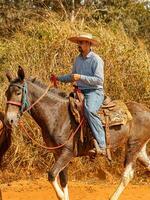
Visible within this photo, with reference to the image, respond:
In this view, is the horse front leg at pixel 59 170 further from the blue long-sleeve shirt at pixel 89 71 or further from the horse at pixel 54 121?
the blue long-sleeve shirt at pixel 89 71

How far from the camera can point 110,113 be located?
720cm

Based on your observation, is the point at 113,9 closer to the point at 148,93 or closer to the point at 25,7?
the point at 25,7

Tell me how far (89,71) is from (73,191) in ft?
10.1

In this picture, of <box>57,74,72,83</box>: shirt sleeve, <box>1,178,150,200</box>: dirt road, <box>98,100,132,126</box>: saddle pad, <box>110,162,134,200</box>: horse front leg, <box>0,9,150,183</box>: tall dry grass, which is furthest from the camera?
<box>0,9,150,183</box>: tall dry grass

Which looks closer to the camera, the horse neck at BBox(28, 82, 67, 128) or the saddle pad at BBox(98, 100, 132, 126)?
the horse neck at BBox(28, 82, 67, 128)

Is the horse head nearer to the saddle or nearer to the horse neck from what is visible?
the horse neck

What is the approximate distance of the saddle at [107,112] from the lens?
684cm

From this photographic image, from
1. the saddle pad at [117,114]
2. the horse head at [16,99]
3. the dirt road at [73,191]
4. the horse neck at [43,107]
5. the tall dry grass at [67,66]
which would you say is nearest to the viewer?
the horse head at [16,99]

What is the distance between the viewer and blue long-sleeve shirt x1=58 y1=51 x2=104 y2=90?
675cm

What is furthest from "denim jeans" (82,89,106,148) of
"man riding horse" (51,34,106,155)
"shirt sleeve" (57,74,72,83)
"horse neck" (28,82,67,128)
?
"horse neck" (28,82,67,128)

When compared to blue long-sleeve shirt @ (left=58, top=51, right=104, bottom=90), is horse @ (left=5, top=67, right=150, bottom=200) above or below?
below

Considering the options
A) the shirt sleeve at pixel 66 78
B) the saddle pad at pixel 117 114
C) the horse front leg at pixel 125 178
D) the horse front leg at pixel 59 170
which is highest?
the shirt sleeve at pixel 66 78

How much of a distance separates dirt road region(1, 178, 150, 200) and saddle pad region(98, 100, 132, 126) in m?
1.93

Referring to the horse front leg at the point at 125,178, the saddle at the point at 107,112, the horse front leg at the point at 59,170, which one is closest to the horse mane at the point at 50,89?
the saddle at the point at 107,112
